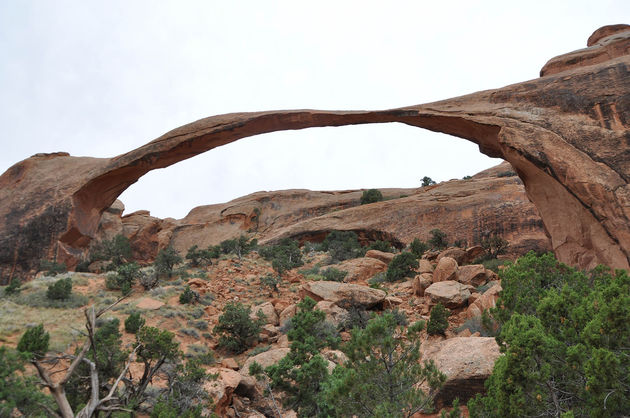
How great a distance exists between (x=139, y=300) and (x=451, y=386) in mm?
9807

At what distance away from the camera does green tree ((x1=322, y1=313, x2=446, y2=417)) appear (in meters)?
5.03

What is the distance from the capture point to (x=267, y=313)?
38.7ft

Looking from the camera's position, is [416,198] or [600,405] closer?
[600,405]

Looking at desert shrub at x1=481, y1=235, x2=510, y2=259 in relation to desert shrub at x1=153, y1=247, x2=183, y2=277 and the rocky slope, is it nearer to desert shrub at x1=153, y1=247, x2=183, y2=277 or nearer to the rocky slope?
the rocky slope

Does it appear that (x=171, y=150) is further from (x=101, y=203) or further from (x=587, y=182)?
(x=587, y=182)

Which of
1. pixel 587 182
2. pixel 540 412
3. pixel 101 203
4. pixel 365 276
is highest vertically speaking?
pixel 101 203

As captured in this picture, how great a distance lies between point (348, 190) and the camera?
120ft

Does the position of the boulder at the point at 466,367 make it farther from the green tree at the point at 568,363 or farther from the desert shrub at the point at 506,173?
the desert shrub at the point at 506,173

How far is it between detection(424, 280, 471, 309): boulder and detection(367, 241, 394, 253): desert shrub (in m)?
8.87

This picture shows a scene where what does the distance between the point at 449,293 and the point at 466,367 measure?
14.8ft

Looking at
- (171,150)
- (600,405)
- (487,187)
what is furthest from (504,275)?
(487,187)

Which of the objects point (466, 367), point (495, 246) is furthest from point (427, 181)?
point (466, 367)

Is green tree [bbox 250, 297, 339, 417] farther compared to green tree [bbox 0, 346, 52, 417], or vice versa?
green tree [bbox 250, 297, 339, 417]

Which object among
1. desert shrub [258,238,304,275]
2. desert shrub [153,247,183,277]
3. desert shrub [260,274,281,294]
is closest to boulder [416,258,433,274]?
desert shrub [260,274,281,294]
